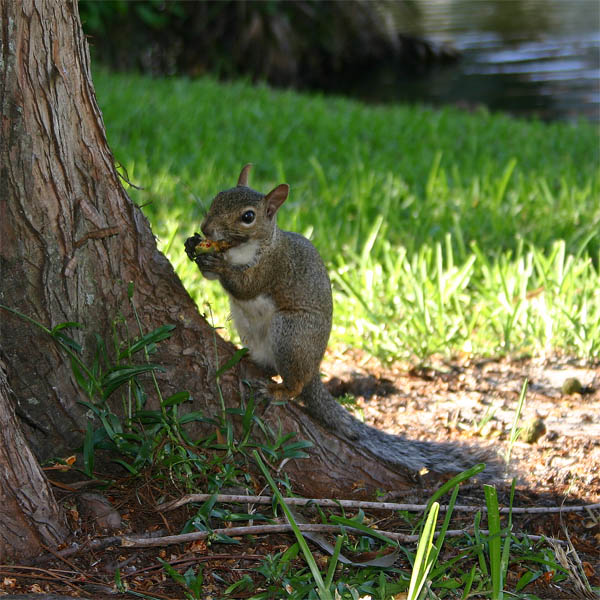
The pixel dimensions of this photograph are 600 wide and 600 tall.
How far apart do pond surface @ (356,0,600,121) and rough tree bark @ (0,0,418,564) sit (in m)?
9.52

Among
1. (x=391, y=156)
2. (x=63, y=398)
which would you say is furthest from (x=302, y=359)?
(x=391, y=156)

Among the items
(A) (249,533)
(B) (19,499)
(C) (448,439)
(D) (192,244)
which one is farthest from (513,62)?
(B) (19,499)

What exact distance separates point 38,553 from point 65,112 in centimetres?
119

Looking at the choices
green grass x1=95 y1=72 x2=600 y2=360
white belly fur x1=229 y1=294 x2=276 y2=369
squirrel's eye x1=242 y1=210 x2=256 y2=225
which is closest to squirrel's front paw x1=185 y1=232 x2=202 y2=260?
squirrel's eye x1=242 y1=210 x2=256 y2=225

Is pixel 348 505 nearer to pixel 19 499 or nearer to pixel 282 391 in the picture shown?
pixel 282 391

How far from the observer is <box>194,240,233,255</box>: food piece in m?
3.18

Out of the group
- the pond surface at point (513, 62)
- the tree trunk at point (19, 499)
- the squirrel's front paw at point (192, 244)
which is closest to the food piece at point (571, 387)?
the squirrel's front paw at point (192, 244)

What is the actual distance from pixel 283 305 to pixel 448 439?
802 mm

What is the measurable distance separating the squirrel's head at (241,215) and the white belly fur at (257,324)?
24cm

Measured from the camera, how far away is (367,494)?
9.73 ft

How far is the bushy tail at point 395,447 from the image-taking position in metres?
3.11

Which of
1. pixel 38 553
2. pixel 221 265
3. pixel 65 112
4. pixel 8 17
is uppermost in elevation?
pixel 8 17

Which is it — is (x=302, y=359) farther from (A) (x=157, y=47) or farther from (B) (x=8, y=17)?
(A) (x=157, y=47)

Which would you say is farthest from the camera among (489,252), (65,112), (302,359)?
(489,252)
